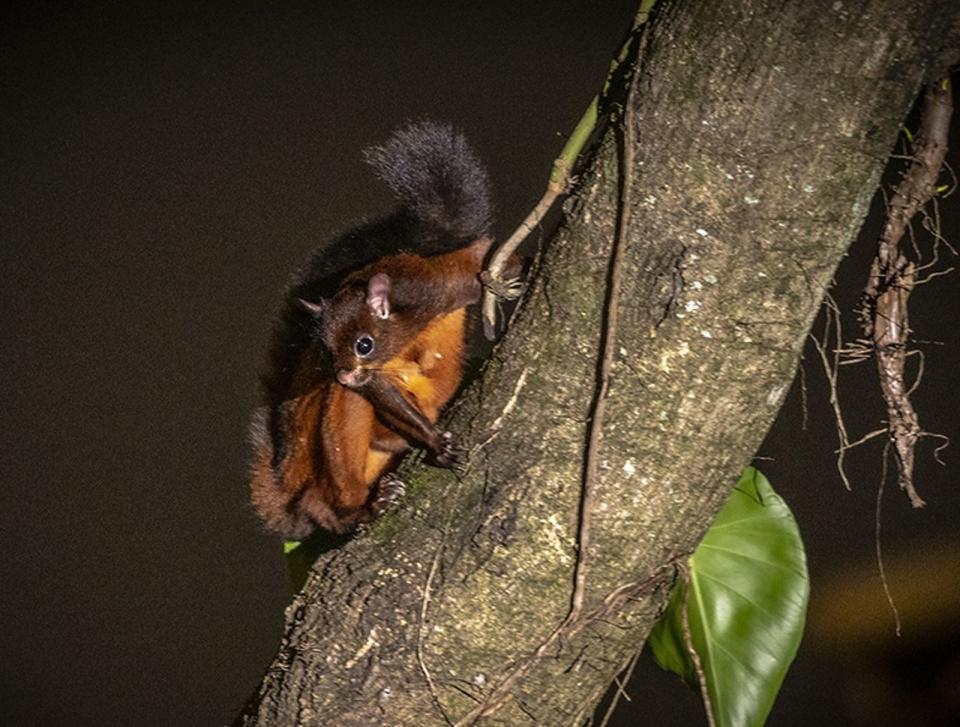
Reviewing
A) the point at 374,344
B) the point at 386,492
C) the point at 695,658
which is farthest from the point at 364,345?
the point at 695,658

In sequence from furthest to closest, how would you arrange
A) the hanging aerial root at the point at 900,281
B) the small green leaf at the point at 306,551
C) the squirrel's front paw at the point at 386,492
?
the small green leaf at the point at 306,551
the squirrel's front paw at the point at 386,492
the hanging aerial root at the point at 900,281

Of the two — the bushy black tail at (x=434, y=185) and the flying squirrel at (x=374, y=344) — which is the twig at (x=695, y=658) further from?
the bushy black tail at (x=434, y=185)

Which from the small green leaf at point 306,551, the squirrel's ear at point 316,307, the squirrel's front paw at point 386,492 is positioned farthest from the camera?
the small green leaf at point 306,551

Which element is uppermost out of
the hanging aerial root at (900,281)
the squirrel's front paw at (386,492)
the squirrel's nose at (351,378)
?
the squirrel's nose at (351,378)

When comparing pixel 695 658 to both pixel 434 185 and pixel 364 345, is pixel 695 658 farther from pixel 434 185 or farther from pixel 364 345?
pixel 434 185

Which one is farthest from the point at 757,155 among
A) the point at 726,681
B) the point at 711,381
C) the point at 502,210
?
the point at 502,210

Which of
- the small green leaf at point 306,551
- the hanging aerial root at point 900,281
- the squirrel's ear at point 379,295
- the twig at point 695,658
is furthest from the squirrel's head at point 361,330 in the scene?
the hanging aerial root at point 900,281

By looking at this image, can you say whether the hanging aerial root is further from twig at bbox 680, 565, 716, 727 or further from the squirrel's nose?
Result: the squirrel's nose
